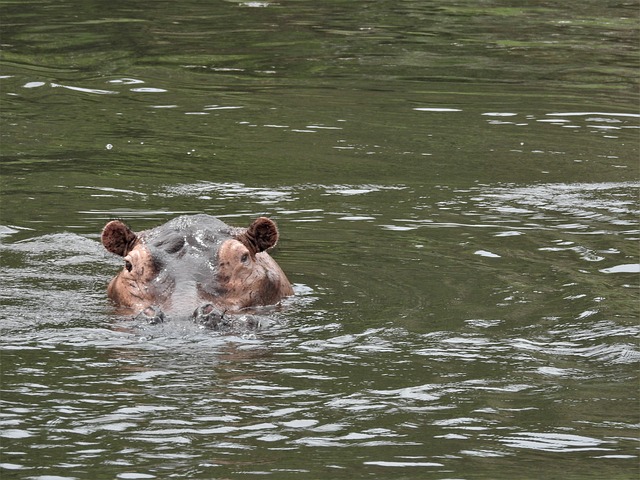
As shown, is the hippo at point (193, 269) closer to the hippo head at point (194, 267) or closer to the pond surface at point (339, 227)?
the hippo head at point (194, 267)

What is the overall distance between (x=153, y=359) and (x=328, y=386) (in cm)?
116

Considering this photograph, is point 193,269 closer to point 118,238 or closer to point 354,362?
point 118,238

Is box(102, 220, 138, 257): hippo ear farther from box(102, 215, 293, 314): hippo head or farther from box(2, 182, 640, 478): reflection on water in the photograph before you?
box(2, 182, 640, 478): reflection on water

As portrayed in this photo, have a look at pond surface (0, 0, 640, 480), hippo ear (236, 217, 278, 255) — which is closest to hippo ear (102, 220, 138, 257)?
pond surface (0, 0, 640, 480)

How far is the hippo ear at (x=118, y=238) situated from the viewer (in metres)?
11.0

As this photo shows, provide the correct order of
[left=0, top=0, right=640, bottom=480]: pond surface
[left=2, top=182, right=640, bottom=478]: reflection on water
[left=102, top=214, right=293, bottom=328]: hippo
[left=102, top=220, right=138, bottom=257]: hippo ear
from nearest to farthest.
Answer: [left=2, top=182, right=640, bottom=478]: reflection on water → [left=0, top=0, right=640, bottom=480]: pond surface → [left=102, top=214, right=293, bottom=328]: hippo → [left=102, top=220, right=138, bottom=257]: hippo ear

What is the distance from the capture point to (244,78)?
22.4 metres

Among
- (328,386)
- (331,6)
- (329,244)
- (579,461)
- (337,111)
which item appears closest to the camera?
(579,461)

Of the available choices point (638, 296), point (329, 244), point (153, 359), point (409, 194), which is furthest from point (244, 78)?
point (153, 359)

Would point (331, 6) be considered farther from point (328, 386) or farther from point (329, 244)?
point (328, 386)

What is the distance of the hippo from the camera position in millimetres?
10328

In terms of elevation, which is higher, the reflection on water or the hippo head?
the hippo head

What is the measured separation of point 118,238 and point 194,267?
0.90 metres

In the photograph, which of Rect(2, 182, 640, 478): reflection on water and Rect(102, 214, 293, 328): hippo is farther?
Rect(102, 214, 293, 328): hippo
